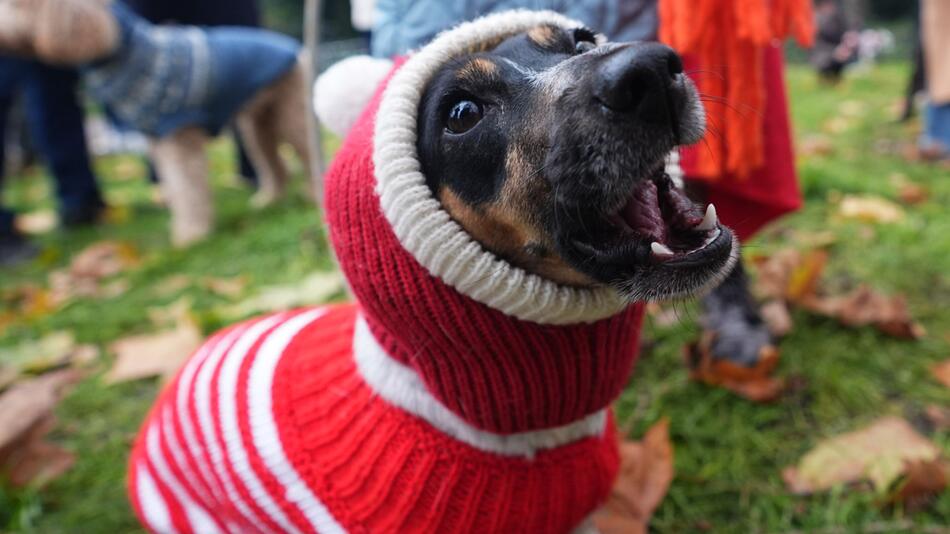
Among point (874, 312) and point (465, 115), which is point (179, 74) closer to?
point (465, 115)

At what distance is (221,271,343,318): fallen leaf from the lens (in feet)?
8.23

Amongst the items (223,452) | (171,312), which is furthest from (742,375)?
(171,312)

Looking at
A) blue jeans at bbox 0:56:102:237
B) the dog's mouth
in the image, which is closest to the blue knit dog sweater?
blue jeans at bbox 0:56:102:237

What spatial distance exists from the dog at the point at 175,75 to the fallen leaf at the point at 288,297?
1312 millimetres

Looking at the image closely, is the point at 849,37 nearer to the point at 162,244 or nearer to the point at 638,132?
the point at 162,244

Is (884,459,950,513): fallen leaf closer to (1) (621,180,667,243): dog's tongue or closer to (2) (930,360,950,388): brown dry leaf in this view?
(2) (930,360,950,388): brown dry leaf

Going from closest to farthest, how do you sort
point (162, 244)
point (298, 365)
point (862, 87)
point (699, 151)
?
point (298, 365), point (699, 151), point (162, 244), point (862, 87)

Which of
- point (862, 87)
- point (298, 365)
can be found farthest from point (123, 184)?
point (862, 87)

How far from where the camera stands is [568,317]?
3.35 ft

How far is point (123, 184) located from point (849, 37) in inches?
291

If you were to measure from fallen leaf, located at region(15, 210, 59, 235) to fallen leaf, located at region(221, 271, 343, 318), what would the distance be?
241cm

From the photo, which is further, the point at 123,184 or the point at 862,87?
the point at 862,87

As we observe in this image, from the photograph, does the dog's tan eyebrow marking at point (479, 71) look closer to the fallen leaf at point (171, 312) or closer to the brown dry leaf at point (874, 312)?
the brown dry leaf at point (874, 312)

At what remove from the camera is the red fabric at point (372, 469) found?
1.09m
